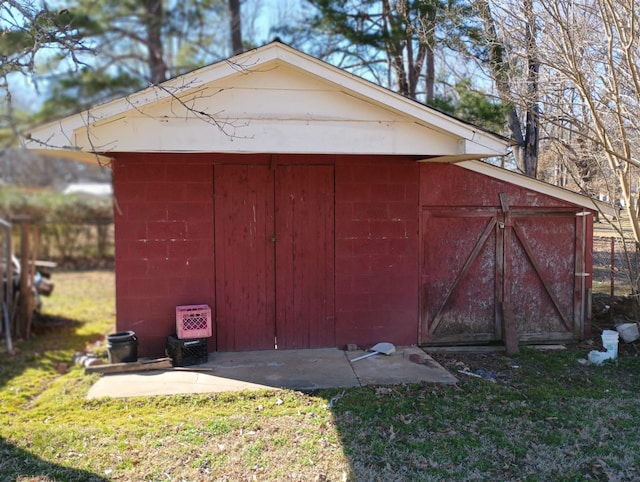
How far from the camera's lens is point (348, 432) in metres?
4.52

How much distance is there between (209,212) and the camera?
6.71 metres

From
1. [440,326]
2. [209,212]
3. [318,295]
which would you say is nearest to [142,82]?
[209,212]

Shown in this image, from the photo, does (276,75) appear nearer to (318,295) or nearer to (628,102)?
(318,295)

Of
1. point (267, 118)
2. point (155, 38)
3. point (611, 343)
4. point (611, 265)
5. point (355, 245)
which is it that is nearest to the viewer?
point (267, 118)

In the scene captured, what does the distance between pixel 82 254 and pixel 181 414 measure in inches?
586

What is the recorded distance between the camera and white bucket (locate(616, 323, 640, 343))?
279 inches

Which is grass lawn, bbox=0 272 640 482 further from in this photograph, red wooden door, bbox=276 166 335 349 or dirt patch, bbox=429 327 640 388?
red wooden door, bbox=276 166 335 349

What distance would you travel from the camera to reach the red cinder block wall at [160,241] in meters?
6.53

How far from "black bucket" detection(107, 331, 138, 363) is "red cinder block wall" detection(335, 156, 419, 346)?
2543 mm

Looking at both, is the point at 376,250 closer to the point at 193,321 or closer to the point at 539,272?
the point at 539,272

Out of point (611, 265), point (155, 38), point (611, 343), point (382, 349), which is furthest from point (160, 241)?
point (155, 38)

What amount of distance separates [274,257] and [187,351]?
5.13ft

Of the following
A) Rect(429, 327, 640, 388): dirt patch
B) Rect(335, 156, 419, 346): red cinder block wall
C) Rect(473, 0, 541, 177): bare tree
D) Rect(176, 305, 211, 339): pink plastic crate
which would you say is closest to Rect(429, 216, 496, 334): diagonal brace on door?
Rect(335, 156, 419, 346): red cinder block wall

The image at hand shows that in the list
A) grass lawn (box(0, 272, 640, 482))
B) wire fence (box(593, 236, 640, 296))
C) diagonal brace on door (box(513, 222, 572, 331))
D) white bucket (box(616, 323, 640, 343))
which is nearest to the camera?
grass lawn (box(0, 272, 640, 482))
